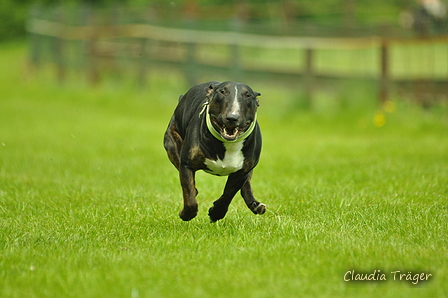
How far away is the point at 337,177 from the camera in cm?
852

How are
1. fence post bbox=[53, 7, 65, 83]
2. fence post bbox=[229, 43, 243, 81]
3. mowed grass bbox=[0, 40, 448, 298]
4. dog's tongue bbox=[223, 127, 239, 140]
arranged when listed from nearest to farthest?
1. mowed grass bbox=[0, 40, 448, 298]
2. dog's tongue bbox=[223, 127, 239, 140]
3. fence post bbox=[229, 43, 243, 81]
4. fence post bbox=[53, 7, 65, 83]

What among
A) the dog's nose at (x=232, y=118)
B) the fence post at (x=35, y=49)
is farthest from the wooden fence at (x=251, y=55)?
the dog's nose at (x=232, y=118)

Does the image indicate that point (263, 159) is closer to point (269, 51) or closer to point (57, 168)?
point (57, 168)

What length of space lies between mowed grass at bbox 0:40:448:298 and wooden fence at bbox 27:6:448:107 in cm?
91

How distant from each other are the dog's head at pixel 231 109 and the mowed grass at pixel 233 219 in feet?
2.82

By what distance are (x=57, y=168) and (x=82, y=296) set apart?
622 cm

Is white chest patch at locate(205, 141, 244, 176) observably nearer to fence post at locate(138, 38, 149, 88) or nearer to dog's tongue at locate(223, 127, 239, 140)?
dog's tongue at locate(223, 127, 239, 140)

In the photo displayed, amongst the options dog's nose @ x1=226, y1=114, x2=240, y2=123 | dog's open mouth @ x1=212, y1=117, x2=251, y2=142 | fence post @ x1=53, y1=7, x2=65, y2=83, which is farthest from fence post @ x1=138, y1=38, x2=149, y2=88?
dog's nose @ x1=226, y1=114, x2=240, y2=123

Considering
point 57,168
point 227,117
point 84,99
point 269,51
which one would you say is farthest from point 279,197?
point 84,99

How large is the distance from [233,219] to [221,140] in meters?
1.05

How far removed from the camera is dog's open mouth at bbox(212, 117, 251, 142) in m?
5.31

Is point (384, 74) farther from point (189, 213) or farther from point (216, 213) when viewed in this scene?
point (189, 213)

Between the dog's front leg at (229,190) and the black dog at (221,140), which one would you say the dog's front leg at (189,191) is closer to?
the black dog at (221,140)

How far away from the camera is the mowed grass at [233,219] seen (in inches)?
174
